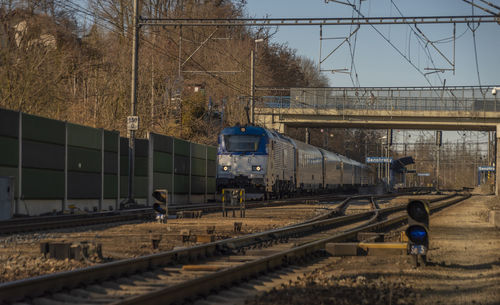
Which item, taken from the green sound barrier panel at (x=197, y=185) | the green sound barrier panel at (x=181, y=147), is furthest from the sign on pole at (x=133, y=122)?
the green sound barrier panel at (x=197, y=185)

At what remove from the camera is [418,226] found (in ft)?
32.3

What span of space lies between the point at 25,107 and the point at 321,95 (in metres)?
36.9

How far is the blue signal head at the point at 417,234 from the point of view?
9820 millimetres

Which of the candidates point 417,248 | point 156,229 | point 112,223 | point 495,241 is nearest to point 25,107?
point 112,223

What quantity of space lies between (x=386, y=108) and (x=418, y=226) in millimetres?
51929

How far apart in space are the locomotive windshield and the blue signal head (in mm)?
25077

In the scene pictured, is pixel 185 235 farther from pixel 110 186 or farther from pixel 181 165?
pixel 181 165

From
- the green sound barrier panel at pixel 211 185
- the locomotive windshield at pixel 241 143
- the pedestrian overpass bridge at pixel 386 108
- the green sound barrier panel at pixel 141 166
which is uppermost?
the pedestrian overpass bridge at pixel 386 108

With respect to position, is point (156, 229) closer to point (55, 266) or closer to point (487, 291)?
point (55, 266)

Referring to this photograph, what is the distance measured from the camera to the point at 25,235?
14805 millimetres

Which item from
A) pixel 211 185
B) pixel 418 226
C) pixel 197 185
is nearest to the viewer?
pixel 418 226

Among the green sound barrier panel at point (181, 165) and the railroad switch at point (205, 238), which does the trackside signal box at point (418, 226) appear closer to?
the railroad switch at point (205, 238)

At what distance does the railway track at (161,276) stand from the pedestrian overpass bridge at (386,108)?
4591 cm

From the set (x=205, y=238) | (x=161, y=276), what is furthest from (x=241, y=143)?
(x=161, y=276)
